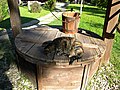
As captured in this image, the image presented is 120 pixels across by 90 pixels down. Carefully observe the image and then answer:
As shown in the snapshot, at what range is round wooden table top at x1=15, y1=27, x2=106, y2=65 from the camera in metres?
2.08

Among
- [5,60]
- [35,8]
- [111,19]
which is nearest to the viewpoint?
[111,19]

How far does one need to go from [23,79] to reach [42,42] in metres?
0.96

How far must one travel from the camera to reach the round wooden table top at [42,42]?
208cm

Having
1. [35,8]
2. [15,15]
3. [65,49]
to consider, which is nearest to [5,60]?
[15,15]

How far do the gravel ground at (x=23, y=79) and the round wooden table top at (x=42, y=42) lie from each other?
826 mm

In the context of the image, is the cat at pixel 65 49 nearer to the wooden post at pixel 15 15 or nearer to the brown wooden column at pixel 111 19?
the wooden post at pixel 15 15

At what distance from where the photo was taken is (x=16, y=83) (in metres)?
2.85

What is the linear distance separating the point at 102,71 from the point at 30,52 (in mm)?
1800

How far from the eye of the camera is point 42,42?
2.56 meters

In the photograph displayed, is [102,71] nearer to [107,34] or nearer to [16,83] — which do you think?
[107,34]

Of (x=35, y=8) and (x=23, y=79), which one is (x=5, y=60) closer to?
(x=23, y=79)

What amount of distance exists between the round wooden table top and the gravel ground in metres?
0.83

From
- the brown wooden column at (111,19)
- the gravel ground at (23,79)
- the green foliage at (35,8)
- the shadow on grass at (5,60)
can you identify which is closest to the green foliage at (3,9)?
the green foliage at (35,8)

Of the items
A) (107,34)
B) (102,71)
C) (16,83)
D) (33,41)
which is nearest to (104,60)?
(102,71)
